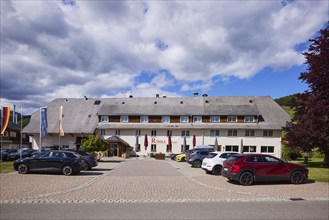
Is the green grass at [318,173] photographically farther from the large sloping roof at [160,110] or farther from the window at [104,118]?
the window at [104,118]

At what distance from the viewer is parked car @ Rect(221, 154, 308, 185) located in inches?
551

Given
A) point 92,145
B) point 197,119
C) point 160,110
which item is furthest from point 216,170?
point 160,110

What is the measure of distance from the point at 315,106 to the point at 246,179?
45.7 feet

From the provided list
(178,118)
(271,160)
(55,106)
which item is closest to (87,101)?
(55,106)

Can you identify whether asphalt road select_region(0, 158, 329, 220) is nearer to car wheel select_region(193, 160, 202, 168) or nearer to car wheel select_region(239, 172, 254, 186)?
car wheel select_region(239, 172, 254, 186)

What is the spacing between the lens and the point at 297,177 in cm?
1447

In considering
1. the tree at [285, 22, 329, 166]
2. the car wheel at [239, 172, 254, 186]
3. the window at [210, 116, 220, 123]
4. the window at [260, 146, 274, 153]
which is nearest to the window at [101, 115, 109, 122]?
the window at [210, 116, 220, 123]

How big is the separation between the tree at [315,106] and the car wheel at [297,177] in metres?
10.6

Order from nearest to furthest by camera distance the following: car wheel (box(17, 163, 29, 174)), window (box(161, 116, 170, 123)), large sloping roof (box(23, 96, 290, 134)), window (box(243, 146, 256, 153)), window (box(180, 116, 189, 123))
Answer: car wheel (box(17, 163, 29, 174)) → window (box(243, 146, 256, 153)) → large sloping roof (box(23, 96, 290, 134)) → window (box(180, 116, 189, 123)) → window (box(161, 116, 170, 123))

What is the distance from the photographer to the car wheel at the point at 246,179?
13968mm

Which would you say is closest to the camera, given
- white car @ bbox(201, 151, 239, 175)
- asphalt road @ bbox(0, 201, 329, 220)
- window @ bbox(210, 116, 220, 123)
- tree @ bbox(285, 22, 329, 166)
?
asphalt road @ bbox(0, 201, 329, 220)

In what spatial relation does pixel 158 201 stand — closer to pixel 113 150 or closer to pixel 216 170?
pixel 216 170

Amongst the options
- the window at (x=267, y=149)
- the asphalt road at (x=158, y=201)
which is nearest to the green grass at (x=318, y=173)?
the asphalt road at (x=158, y=201)

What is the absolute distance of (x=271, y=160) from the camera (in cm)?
1450
